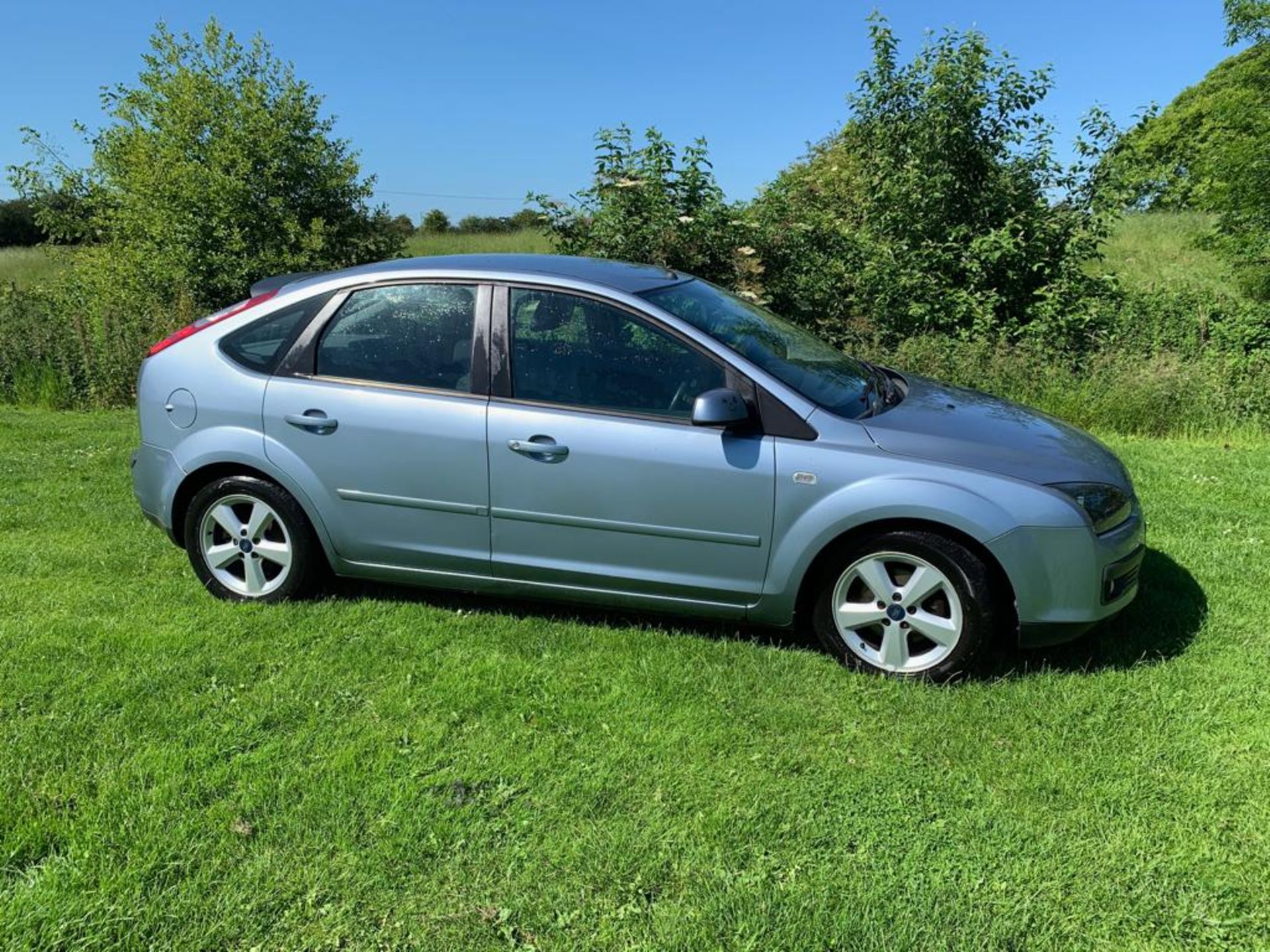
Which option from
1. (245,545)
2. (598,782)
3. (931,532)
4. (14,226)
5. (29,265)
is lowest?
(598,782)

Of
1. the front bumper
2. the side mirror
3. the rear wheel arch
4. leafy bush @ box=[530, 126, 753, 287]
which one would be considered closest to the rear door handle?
the side mirror

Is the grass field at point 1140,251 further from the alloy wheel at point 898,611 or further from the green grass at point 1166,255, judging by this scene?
the alloy wheel at point 898,611

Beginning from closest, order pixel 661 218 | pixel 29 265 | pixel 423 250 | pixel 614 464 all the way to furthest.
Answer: pixel 614 464
pixel 661 218
pixel 423 250
pixel 29 265

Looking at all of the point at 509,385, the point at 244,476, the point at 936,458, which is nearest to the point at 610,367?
the point at 509,385

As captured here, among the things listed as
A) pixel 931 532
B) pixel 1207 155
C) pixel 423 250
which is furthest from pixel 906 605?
pixel 423 250

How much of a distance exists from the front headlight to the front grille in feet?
0.51

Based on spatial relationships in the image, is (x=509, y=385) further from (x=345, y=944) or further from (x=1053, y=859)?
(x=1053, y=859)

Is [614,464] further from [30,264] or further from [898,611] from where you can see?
[30,264]

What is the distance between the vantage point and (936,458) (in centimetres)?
341

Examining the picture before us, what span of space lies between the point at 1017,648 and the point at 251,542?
351cm

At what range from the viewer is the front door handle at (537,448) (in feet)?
12.0

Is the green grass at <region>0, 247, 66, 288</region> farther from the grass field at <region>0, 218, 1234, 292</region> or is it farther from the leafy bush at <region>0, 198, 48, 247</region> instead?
the leafy bush at <region>0, 198, 48, 247</region>

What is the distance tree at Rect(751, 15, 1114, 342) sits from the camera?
1006 cm

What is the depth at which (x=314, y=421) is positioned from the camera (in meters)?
3.95
